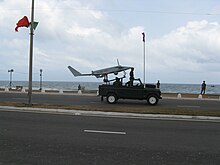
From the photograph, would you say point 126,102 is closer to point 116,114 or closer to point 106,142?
point 116,114

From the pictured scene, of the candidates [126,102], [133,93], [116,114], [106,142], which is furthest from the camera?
[126,102]

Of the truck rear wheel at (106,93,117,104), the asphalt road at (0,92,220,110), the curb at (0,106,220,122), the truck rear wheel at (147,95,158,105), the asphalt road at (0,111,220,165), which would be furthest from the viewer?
the truck rear wheel at (106,93,117,104)

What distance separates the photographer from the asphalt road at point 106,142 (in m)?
6.39

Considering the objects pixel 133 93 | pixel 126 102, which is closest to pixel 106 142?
pixel 133 93

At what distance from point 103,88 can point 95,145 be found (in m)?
13.2

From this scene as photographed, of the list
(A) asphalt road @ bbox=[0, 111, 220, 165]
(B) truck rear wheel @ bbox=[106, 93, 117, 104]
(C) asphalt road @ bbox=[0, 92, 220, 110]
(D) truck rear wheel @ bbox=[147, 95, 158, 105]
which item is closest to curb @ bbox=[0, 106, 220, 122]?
(A) asphalt road @ bbox=[0, 111, 220, 165]

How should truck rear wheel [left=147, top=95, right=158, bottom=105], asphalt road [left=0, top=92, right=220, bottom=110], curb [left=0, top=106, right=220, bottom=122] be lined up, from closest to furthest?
curb [left=0, top=106, right=220, bottom=122] < asphalt road [left=0, top=92, right=220, bottom=110] < truck rear wheel [left=147, top=95, right=158, bottom=105]

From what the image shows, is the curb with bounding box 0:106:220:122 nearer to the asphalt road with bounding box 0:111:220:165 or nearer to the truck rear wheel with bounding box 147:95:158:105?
the asphalt road with bounding box 0:111:220:165

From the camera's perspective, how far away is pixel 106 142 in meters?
8.02

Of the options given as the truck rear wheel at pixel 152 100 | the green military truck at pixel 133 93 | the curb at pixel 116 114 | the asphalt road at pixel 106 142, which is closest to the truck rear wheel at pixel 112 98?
the green military truck at pixel 133 93

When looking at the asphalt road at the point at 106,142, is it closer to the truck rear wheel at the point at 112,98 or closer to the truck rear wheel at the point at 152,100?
the truck rear wheel at the point at 152,100

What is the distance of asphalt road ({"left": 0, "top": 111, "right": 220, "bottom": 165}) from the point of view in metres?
6.39

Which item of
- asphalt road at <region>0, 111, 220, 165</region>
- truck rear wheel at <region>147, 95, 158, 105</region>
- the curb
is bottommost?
asphalt road at <region>0, 111, 220, 165</region>

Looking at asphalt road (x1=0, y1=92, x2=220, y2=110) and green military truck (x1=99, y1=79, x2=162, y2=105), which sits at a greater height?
green military truck (x1=99, y1=79, x2=162, y2=105)
